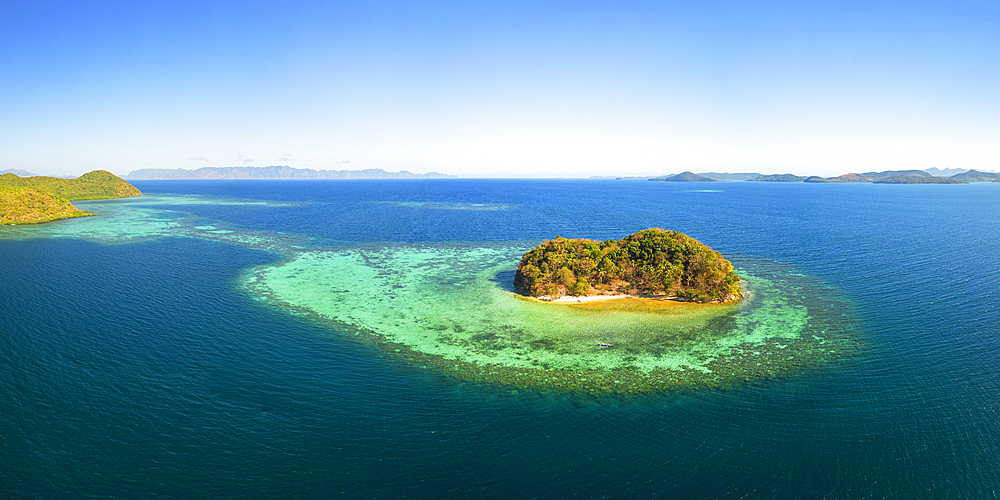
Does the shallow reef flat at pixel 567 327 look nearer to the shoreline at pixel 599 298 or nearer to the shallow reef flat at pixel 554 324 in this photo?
the shallow reef flat at pixel 554 324

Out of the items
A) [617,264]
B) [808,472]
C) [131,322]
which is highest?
[617,264]

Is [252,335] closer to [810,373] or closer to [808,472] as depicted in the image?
[808,472]

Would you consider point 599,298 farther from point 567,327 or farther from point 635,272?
point 567,327

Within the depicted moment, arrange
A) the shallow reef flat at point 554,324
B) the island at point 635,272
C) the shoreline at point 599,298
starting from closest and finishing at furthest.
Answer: the shallow reef flat at point 554,324 → the shoreline at point 599,298 → the island at point 635,272

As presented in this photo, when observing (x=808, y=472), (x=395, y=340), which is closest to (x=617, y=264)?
(x=395, y=340)

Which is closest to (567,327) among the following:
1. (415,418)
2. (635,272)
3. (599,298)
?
(599,298)

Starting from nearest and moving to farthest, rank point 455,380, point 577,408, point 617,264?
point 577,408, point 455,380, point 617,264

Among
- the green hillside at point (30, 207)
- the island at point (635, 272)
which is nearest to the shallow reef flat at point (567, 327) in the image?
the island at point (635, 272)
